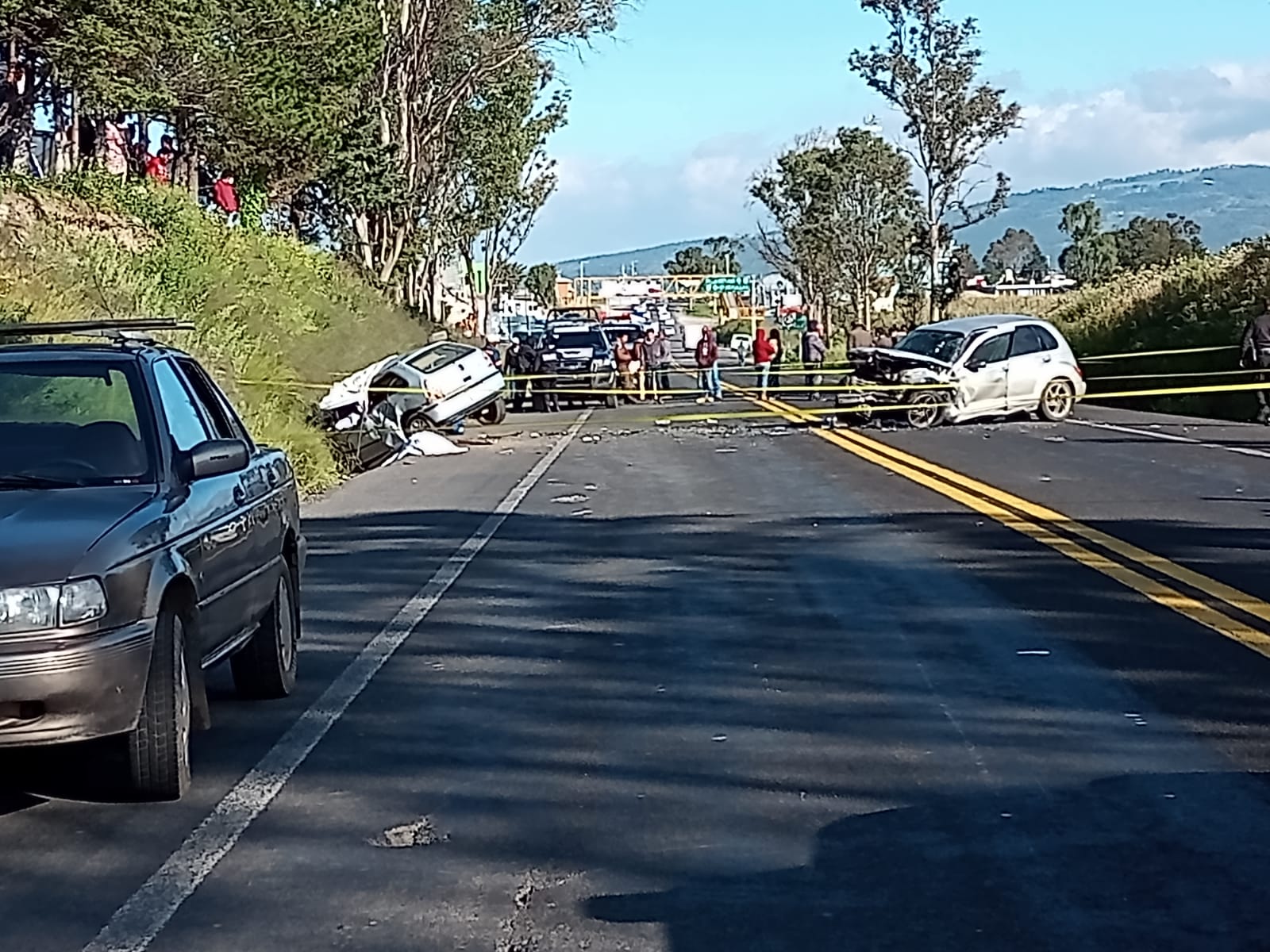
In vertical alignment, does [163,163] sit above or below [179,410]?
above

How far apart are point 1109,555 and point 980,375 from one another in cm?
1705

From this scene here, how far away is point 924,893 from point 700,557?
767cm

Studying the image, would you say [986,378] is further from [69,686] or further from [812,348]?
[69,686]

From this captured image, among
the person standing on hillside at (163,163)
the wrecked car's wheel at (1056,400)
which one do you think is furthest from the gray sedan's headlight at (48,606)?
the person standing on hillside at (163,163)

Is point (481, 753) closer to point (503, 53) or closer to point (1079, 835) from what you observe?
point (1079, 835)

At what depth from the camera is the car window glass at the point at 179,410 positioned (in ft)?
25.4

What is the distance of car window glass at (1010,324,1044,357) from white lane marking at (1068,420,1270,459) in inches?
50.9

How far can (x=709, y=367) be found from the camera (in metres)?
41.0

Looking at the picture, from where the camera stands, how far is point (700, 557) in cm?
1313

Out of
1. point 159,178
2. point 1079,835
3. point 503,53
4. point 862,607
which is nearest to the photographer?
point 1079,835

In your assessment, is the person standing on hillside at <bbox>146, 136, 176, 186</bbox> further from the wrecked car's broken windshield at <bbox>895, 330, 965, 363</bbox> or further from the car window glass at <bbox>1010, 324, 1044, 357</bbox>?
the car window glass at <bbox>1010, 324, 1044, 357</bbox>

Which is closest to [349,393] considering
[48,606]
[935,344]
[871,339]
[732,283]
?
[935,344]

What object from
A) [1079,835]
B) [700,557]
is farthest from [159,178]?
[1079,835]

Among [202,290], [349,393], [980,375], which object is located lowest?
[980,375]
